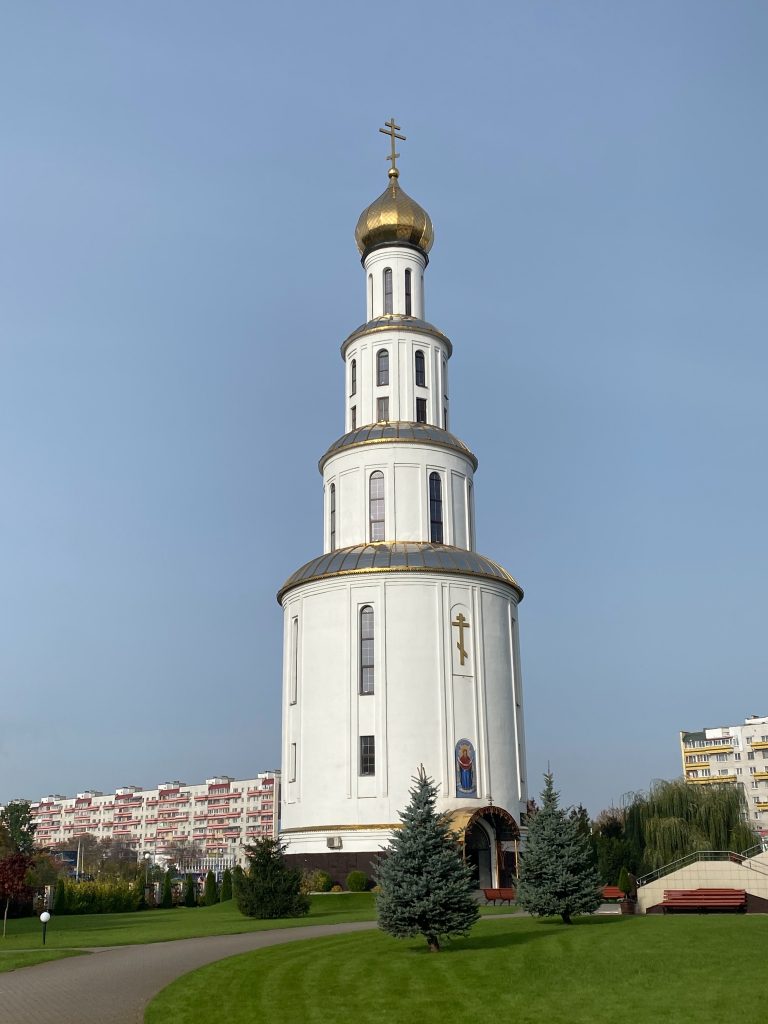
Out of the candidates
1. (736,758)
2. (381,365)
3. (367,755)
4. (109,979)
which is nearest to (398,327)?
(381,365)

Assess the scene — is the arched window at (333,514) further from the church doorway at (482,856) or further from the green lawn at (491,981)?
the green lawn at (491,981)

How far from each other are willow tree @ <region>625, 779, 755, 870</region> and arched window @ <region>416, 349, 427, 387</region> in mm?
21211

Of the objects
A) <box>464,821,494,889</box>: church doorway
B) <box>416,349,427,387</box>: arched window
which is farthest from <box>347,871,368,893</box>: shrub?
<box>416,349,427,387</box>: arched window

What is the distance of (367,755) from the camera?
3588 centimetres

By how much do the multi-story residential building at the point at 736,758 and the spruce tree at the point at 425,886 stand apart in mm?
92951

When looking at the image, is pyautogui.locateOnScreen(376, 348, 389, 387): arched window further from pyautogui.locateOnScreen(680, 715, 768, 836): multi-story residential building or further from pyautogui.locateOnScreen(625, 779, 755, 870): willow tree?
pyautogui.locateOnScreen(680, 715, 768, 836): multi-story residential building

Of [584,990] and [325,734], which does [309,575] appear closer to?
[325,734]

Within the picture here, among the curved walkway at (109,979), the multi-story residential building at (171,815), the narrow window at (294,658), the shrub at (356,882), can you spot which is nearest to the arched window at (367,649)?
the narrow window at (294,658)

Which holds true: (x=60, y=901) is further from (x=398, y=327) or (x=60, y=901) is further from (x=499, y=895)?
(x=398, y=327)

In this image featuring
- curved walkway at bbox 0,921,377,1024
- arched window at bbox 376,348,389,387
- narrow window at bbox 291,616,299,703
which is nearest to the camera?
curved walkway at bbox 0,921,377,1024

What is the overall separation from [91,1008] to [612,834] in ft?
130

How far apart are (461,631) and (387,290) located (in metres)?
15.9

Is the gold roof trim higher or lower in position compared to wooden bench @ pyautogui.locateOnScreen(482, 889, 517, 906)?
higher

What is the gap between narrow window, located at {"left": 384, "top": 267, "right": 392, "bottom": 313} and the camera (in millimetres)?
44781
